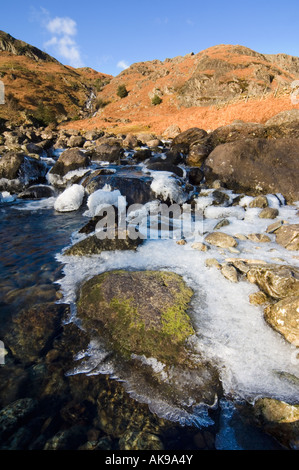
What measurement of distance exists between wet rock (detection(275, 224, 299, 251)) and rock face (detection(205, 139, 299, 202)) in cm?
383

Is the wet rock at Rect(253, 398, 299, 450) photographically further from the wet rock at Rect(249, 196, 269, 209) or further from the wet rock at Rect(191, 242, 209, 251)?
the wet rock at Rect(249, 196, 269, 209)

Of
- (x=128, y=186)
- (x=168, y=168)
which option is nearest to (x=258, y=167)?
(x=168, y=168)

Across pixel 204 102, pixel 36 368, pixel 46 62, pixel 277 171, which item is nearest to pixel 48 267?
pixel 36 368

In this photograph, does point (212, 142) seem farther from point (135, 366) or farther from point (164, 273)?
point (135, 366)

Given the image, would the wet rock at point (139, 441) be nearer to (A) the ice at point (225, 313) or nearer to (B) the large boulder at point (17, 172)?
(A) the ice at point (225, 313)

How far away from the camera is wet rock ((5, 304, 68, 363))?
3.19 metres

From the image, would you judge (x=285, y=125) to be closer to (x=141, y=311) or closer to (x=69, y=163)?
(x=69, y=163)

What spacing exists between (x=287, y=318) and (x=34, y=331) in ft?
12.4

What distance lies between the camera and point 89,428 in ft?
7.77

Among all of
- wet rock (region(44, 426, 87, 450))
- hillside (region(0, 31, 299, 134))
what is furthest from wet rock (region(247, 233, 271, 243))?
hillside (region(0, 31, 299, 134))

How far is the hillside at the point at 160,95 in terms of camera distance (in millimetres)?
28917

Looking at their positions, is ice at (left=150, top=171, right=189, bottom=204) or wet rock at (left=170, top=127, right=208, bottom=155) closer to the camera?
ice at (left=150, top=171, right=189, bottom=204)

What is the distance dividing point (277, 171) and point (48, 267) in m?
9.91

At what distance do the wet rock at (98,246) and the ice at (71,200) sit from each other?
457cm
